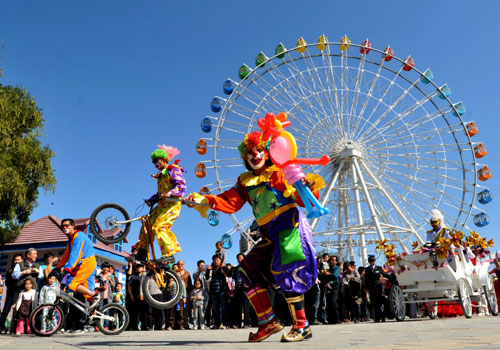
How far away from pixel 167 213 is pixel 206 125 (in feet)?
48.1

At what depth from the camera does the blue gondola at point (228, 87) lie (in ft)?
65.1

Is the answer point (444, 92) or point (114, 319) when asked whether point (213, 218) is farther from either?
point (114, 319)

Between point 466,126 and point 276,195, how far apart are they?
60.9 ft

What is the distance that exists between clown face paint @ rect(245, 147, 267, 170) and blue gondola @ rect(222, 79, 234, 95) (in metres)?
15.5

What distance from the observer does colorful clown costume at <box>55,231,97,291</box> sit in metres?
5.87

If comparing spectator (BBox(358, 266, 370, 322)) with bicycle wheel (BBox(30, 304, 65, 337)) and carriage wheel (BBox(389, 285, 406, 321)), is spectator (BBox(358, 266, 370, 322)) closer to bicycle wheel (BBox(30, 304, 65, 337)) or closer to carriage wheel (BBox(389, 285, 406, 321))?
carriage wheel (BBox(389, 285, 406, 321))

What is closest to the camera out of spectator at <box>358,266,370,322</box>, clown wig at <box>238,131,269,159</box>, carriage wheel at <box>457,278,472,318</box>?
clown wig at <box>238,131,269,159</box>

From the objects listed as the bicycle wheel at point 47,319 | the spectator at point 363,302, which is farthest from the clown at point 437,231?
the bicycle wheel at point 47,319

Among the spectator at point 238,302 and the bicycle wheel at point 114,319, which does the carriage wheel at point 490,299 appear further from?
the bicycle wheel at point 114,319

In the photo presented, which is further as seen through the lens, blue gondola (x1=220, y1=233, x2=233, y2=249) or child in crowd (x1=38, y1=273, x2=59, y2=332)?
blue gondola (x1=220, y1=233, x2=233, y2=249)

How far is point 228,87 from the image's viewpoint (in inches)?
782

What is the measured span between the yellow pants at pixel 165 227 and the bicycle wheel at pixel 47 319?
1.44m

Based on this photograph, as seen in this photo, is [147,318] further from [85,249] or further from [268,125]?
[268,125]

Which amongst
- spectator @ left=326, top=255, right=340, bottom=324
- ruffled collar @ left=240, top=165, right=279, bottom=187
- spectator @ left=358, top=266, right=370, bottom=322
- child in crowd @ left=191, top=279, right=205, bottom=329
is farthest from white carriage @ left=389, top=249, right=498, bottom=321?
ruffled collar @ left=240, top=165, right=279, bottom=187
